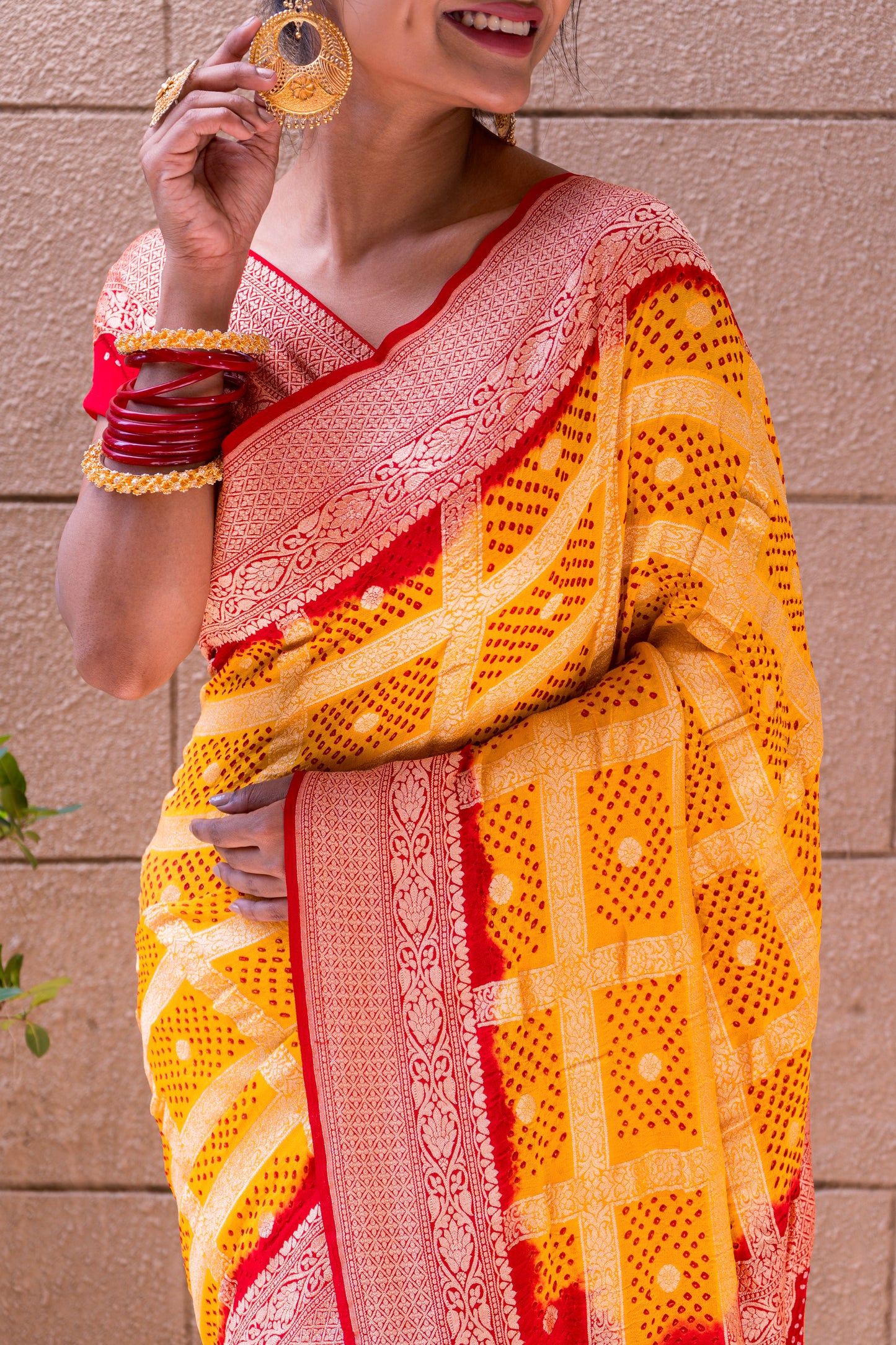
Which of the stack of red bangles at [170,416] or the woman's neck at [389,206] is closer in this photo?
the stack of red bangles at [170,416]

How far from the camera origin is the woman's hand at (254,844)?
2.91ft

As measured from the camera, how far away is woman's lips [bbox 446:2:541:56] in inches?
32.2

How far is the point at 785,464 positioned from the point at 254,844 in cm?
93

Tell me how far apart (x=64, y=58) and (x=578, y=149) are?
64 centimetres

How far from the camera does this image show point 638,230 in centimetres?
88

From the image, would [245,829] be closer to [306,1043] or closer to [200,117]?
[306,1043]

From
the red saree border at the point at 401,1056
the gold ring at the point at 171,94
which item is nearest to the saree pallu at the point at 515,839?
the red saree border at the point at 401,1056

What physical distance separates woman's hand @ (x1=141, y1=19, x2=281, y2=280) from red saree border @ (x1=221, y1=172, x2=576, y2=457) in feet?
0.32

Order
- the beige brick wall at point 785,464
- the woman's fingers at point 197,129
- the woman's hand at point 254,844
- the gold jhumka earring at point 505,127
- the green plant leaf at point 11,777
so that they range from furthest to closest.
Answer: the beige brick wall at point 785,464 < the green plant leaf at point 11,777 < the gold jhumka earring at point 505,127 < the woman's hand at point 254,844 < the woman's fingers at point 197,129

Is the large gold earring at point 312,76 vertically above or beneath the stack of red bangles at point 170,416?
above

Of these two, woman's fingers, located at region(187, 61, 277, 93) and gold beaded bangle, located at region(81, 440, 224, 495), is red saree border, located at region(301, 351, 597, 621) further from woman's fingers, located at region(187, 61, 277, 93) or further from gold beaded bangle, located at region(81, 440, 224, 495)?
woman's fingers, located at region(187, 61, 277, 93)

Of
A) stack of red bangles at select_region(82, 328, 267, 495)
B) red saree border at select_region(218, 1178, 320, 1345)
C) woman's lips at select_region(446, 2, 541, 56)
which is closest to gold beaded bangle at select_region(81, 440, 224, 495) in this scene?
stack of red bangles at select_region(82, 328, 267, 495)

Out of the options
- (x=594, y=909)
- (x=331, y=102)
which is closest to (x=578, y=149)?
(x=331, y=102)

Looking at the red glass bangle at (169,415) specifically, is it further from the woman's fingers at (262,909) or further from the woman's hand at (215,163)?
the woman's fingers at (262,909)
